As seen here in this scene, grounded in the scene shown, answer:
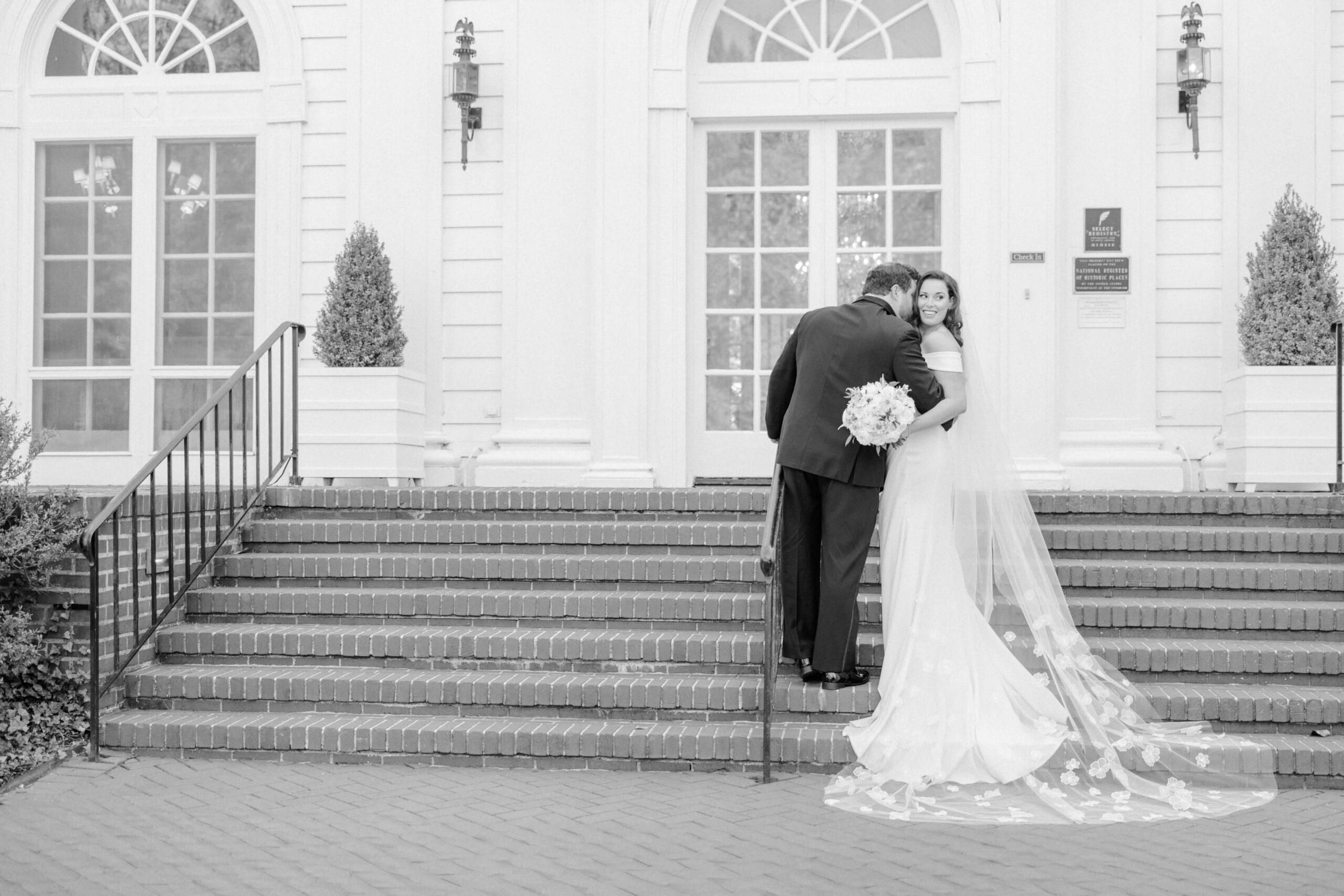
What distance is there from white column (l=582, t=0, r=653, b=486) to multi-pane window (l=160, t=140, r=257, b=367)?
2558mm

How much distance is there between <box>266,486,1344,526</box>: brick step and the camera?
21.3ft

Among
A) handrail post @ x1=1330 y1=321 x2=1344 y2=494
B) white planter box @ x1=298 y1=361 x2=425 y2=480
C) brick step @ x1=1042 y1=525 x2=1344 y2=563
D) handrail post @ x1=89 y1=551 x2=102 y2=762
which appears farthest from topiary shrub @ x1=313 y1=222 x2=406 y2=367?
handrail post @ x1=1330 y1=321 x2=1344 y2=494

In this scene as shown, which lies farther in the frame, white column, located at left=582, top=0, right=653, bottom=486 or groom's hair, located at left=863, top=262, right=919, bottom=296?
white column, located at left=582, top=0, right=653, bottom=486

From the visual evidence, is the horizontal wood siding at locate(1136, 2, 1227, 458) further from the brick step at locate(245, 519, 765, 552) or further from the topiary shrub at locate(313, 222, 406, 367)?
the topiary shrub at locate(313, 222, 406, 367)

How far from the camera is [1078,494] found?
667 centimetres

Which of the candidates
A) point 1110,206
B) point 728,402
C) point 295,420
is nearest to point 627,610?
point 295,420

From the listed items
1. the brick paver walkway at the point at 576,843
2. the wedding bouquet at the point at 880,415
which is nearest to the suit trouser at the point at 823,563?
the wedding bouquet at the point at 880,415

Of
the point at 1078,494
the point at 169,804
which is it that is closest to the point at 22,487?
the point at 169,804

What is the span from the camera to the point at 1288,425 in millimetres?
7383

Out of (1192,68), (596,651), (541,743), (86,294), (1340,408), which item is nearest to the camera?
(541,743)

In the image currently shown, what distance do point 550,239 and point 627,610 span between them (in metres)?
3.44

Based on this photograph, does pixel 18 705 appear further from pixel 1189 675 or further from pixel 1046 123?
pixel 1046 123

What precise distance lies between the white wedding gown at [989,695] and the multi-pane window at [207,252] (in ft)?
18.2

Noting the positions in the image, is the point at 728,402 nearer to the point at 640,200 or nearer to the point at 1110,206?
the point at 640,200
